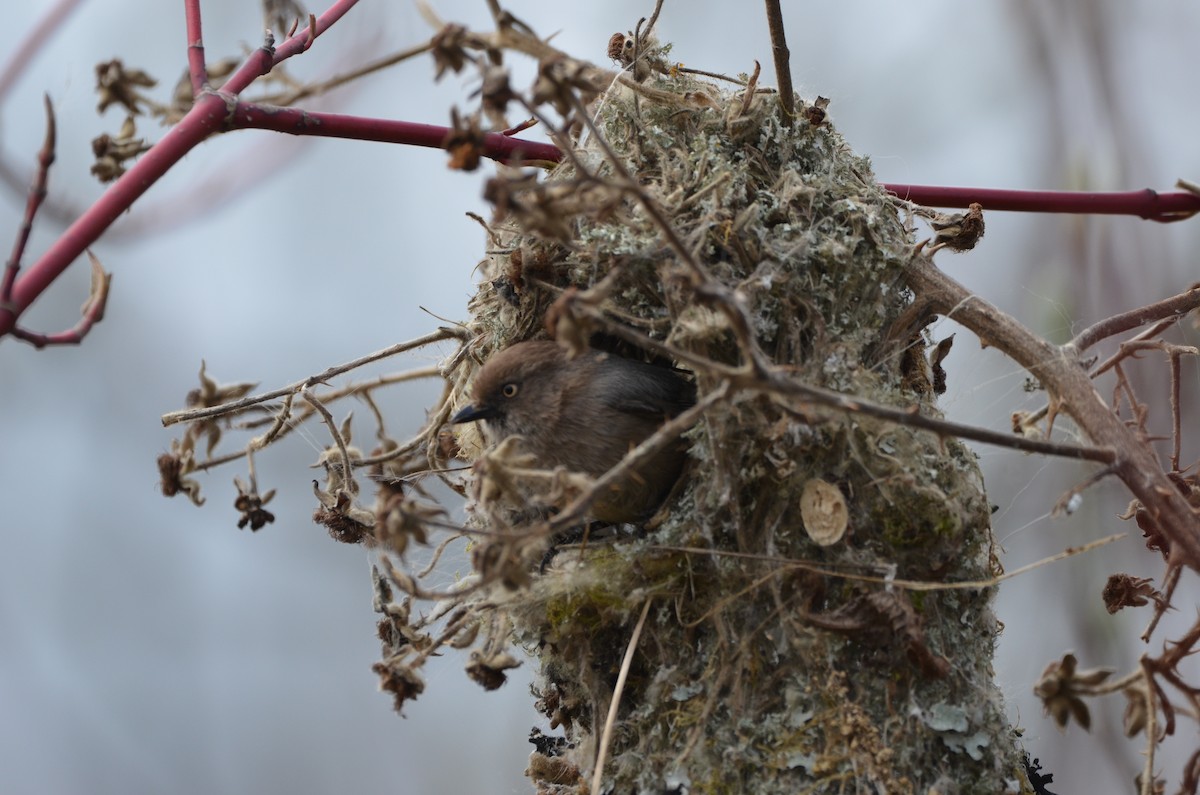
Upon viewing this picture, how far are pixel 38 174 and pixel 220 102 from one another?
0.46 meters

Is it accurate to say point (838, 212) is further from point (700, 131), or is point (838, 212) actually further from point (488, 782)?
point (488, 782)

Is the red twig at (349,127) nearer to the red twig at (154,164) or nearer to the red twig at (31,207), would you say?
the red twig at (154,164)

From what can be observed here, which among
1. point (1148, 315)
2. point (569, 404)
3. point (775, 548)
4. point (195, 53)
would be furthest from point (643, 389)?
point (195, 53)

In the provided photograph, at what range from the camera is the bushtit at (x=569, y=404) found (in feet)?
10.2

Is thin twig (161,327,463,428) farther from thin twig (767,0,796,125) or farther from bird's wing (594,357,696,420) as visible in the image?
thin twig (767,0,796,125)

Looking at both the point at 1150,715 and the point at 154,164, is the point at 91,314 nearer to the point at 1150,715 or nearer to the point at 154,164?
the point at 154,164

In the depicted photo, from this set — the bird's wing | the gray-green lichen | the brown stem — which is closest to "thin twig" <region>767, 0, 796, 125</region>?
the gray-green lichen

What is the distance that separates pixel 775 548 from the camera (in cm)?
246

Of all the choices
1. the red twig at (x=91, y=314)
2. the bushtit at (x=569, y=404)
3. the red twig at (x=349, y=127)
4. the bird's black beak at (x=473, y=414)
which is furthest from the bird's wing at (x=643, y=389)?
the red twig at (x=91, y=314)

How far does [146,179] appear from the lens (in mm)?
1711

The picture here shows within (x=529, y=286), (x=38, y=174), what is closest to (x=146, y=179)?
(x=38, y=174)

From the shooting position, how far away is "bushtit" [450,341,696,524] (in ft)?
10.2

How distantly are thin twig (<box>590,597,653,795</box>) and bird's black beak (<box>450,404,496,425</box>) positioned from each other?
0.86 metres

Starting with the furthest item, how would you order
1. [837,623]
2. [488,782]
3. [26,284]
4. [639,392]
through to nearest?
1. [488,782]
2. [639,392]
3. [837,623]
4. [26,284]
